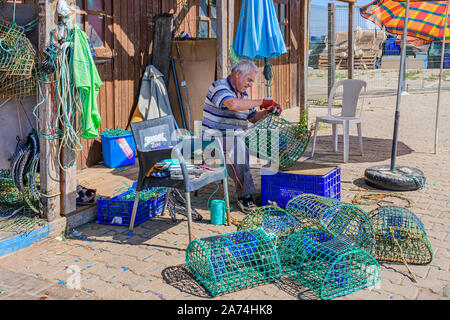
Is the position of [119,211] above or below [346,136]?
below

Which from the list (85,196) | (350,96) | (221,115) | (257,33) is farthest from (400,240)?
(350,96)

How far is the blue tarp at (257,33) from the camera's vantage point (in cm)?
670

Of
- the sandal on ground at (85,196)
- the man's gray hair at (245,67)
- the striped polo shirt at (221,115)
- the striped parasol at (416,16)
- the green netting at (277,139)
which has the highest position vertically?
the striped parasol at (416,16)

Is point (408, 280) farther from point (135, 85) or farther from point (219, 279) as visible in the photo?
point (135, 85)

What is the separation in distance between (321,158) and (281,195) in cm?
232

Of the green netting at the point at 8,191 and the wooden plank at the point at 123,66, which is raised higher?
the wooden plank at the point at 123,66

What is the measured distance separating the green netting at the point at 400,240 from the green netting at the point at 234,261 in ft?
3.00

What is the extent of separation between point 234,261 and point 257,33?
13.4ft

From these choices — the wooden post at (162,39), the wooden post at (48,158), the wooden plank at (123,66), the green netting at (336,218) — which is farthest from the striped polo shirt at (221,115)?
the wooden post at (162,39)

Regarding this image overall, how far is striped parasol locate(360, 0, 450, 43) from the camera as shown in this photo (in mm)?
7523

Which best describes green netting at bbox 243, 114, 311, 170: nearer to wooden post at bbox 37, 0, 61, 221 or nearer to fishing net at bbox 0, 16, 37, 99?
wooden post at bbox 37, 0, 61, 221

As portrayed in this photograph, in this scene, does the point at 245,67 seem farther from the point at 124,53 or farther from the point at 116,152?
the point at 124,53

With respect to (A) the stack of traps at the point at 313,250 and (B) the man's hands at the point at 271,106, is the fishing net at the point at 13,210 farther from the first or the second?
(B) the man's hands at the point at 271,106

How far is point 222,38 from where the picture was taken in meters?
6.21
